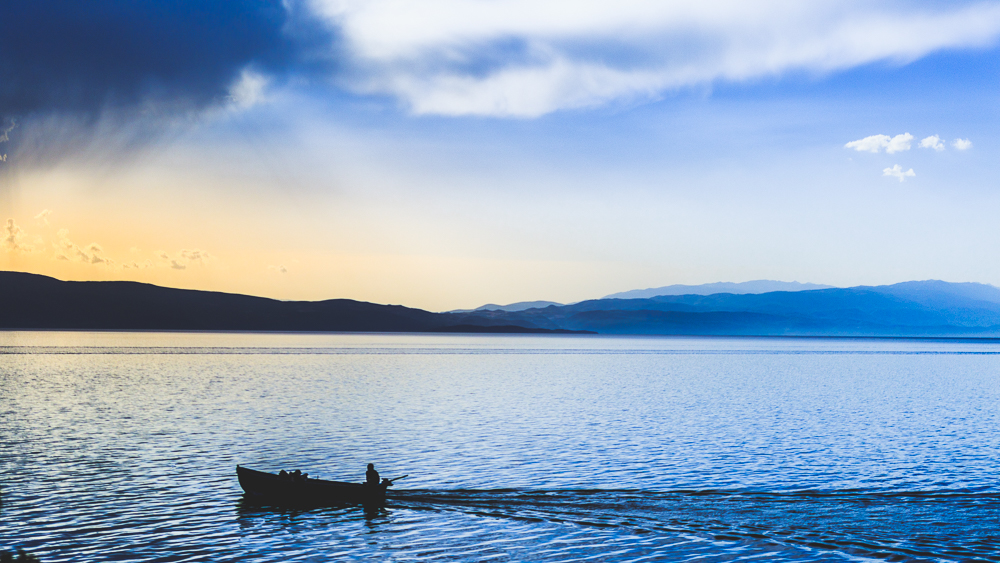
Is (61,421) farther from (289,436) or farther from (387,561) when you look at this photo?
(387,561)

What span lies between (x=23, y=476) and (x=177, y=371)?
93503 mm

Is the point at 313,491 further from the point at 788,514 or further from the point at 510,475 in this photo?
the point at 788,514

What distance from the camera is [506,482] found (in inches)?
1490

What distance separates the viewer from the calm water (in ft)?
90.8

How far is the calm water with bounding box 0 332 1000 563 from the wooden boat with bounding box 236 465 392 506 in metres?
0.69

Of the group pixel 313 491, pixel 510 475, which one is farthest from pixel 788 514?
pixel 313 491

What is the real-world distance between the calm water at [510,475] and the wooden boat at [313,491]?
0.69m

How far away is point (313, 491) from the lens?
3353 cm

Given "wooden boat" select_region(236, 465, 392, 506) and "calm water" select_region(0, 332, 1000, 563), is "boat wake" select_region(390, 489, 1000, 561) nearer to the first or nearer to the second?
"calm water" select_region(0, 332, 1000, 563)

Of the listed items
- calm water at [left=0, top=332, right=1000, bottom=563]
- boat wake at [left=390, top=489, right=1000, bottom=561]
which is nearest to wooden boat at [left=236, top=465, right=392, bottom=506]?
calm water at [left=0, top=332, right=1000, bottom=563]

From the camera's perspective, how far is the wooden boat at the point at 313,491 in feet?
109

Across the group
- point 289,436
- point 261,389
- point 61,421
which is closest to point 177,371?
point 261,389

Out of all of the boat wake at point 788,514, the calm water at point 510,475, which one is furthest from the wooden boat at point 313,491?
the boat wake at point 788,514

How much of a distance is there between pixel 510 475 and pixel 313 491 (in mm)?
10538
